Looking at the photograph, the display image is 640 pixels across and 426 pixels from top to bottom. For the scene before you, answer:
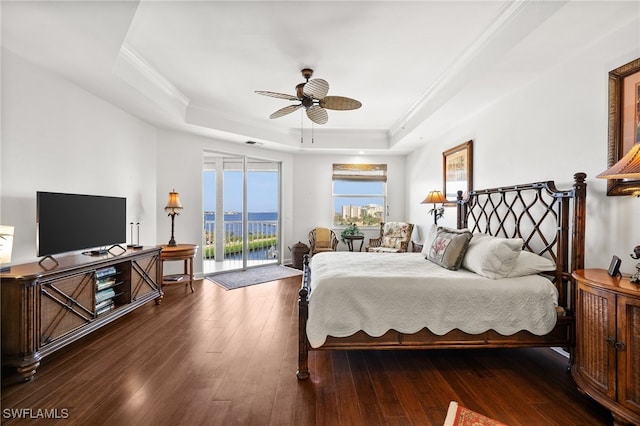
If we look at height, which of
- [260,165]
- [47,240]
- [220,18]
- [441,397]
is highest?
[220,18]

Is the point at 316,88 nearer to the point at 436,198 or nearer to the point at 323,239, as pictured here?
the point at 436,198

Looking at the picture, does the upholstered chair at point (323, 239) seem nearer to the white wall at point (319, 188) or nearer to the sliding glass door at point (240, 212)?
the white wall at point (319, 188)

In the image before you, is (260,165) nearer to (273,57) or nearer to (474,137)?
(273,57)

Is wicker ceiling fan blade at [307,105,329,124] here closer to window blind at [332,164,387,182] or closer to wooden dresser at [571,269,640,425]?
wooden dresser at [571,269,640,425]

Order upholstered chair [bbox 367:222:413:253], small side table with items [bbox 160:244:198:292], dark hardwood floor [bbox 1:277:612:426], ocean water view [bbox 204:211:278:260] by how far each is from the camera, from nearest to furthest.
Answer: dark hardwood floor [bbox 1:277:612:426]
small side table with items [bbox 160:244:198:292]
upholstered chair [bbox 367:222:413:253]
ocean water view [bbox 204:211:278:260]

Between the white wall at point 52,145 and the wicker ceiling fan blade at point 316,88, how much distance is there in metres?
2.51

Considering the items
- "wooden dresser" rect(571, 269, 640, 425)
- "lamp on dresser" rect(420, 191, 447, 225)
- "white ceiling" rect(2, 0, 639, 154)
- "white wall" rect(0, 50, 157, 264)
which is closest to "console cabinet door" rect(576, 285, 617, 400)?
"wooden dresser" rect(571, 269, 640, 425)

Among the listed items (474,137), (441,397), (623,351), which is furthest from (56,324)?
(474,137)

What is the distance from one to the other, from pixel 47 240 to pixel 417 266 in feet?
11.0

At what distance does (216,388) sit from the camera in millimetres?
2043

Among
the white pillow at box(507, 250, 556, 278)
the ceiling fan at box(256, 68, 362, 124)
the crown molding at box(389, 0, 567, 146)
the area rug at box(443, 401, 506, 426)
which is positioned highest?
the crown molding at box(389, 0, 567, 146)

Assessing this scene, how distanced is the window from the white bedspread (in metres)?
4.35

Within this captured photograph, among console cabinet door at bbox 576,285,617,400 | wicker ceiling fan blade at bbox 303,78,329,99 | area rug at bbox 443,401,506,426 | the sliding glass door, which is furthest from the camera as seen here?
the sliding glass door

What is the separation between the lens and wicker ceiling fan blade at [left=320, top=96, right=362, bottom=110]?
3.08 metres
